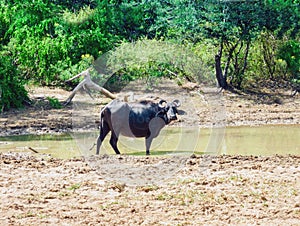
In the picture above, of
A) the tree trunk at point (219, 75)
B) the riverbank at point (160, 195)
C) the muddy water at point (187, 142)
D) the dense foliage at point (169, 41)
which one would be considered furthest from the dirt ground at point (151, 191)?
the tree trunk at point (219, 75)

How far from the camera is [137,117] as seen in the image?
37.0 ft

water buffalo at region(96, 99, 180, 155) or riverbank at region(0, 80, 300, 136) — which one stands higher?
water buffalo at region(96, 99, 180, 155)

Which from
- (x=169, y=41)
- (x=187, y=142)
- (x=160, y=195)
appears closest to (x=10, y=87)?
(x=169, y=41)

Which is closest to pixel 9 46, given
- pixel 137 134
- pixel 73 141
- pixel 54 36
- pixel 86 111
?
pixel 54 36

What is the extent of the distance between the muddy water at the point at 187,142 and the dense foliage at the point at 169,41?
3.28 meters

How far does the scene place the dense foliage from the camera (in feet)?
59.2

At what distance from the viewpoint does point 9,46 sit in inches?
721

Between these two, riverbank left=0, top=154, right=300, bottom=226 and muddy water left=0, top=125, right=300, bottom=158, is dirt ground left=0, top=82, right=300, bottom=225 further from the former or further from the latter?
muddy water left=0, top=125, right=300, bottom=158

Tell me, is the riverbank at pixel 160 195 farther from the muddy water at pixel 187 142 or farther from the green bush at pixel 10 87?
the green bush at pixel 10 87

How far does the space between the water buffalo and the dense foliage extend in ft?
18.7

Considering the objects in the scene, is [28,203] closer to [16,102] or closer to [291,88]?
[16,102]

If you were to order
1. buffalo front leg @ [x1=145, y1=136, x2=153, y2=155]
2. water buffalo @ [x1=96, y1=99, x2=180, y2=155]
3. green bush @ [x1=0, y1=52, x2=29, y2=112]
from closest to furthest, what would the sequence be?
water buffalo @ [x1=96, y1=99, x2=180, y2=155] → buffalo front leg @ [x1=145, y1=136, x2=153, y2=155] → green bush @ [x1=0, y1=52, x2=29, y2=112]

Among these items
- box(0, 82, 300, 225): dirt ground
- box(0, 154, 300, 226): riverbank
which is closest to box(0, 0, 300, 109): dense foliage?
box(0, 82, 300, 225): dirt ground

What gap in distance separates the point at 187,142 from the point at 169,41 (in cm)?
641
